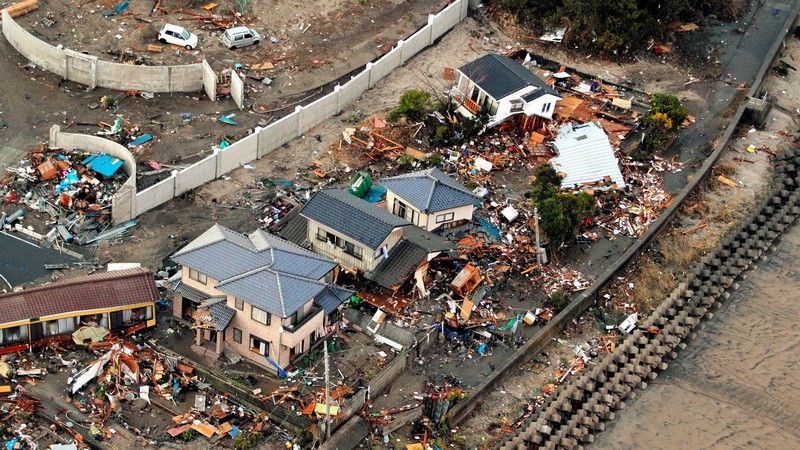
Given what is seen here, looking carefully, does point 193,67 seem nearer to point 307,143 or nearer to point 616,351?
point 307,143

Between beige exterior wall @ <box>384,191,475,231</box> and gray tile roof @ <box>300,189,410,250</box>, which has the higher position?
gray tile roof @ <box>300,189,410,250</box>

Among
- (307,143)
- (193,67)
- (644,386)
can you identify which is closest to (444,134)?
(307,143)

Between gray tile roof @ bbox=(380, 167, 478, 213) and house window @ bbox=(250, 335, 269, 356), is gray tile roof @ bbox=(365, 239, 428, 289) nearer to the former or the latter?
gray tile roof @ bbox=(380, 167, 478, 213)

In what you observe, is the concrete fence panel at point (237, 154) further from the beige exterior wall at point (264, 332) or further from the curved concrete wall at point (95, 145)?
the beige exterior wall at point (264, 332)

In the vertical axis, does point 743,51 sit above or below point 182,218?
above

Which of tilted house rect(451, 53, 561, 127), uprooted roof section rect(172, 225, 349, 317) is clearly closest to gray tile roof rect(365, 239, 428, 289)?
uprooted roof section rect(172, 225, 349, 317)

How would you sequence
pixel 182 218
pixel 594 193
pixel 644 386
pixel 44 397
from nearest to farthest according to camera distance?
1. pixel 44 397
2. pixel 644 386
3. pixel 182 218
4. pixel 594 193

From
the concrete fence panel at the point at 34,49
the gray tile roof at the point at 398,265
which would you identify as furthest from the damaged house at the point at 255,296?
the concrete fence panel at the point at 34,49
